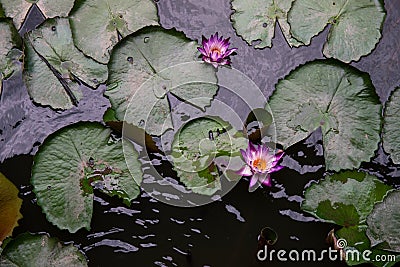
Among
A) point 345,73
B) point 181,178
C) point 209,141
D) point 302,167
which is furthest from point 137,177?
point 345,73

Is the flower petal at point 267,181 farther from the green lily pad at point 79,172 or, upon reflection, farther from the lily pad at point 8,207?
the lily pad at point 8,207

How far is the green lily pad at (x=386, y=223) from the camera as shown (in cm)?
147

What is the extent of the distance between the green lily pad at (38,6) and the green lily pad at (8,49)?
44mm

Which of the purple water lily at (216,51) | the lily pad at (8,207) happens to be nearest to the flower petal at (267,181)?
the purple water lily at (216,51)

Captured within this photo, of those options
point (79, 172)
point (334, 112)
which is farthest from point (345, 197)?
point (79, 172)

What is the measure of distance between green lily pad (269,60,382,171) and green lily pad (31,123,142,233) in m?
0.49

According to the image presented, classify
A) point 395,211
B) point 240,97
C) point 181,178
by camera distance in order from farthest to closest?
point 240,97 → point 181,178 → point 395,211

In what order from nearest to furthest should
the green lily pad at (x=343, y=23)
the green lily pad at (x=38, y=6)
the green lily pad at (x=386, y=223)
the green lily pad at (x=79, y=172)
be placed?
1. the green lily pad at (x=386, y=223)
2. the green lily pad at (x=79, y=172)
3. the green lily pad at (x=343, y=23)
4. the green lily pad at (x=38, y=6)

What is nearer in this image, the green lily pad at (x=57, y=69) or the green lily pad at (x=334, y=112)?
the green lily pad at (x=334, y=112)

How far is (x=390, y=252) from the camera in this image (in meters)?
1.48

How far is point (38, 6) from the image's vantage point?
1.84 m

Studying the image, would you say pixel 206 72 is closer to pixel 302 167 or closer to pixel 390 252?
pixel 302 167

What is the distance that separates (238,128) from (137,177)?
1.14 feet

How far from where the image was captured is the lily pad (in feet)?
5.16
